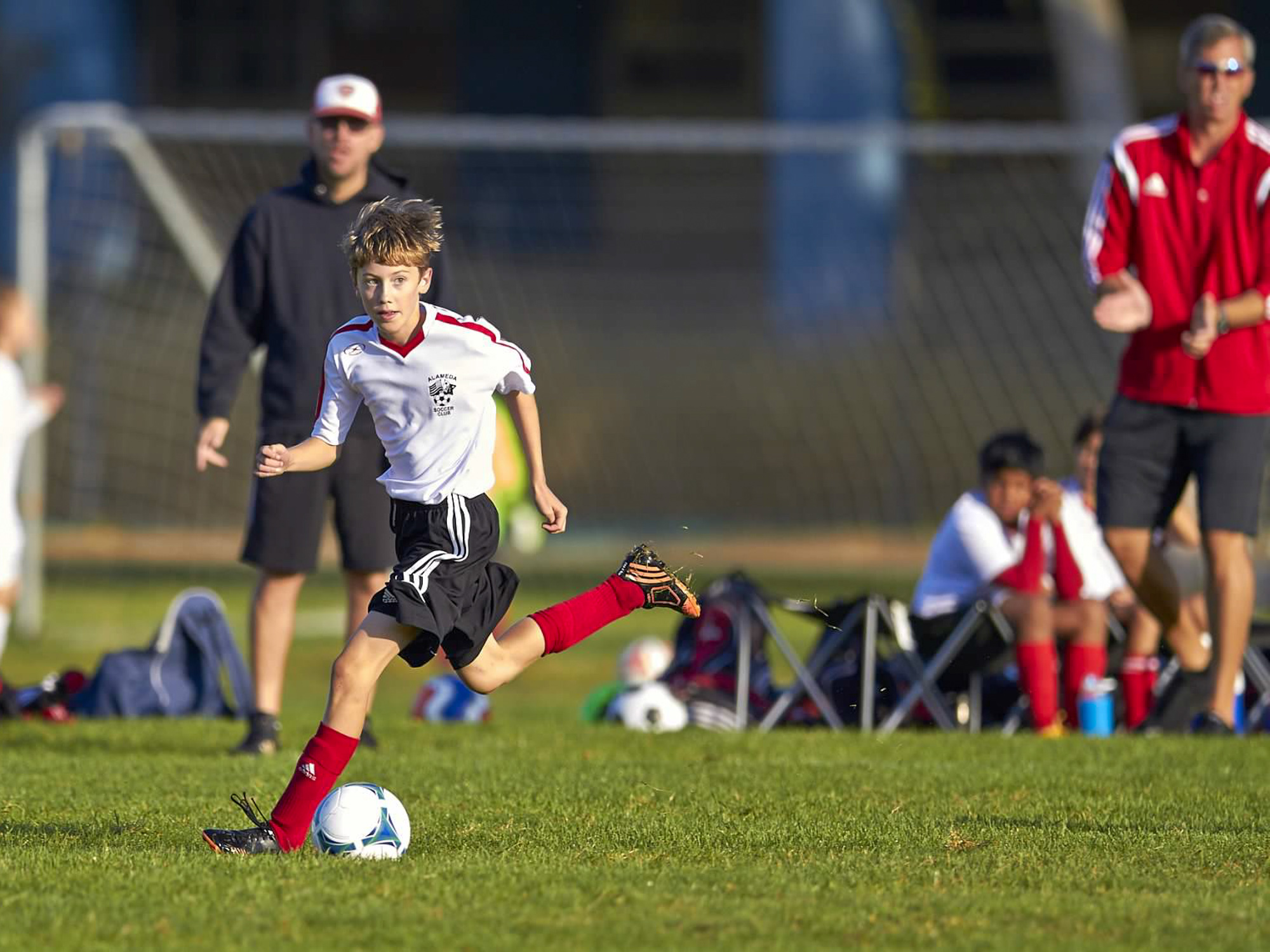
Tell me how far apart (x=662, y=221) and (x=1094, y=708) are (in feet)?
53.4

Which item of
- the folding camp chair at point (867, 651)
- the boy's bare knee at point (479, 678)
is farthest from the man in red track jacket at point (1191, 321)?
the boy's bare knee at point (479, 678)

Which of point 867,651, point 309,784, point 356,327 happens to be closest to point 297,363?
point 356,327

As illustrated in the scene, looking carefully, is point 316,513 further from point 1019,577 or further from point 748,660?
point 1019,577

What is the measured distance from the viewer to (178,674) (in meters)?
9.53

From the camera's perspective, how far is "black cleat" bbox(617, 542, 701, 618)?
233 inches

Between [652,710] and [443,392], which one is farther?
[652,710]

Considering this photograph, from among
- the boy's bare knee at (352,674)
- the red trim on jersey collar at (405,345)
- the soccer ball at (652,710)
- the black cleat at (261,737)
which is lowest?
the soccer ball at (652,710)

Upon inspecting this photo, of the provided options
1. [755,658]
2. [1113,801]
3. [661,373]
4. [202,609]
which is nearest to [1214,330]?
[1113,801]

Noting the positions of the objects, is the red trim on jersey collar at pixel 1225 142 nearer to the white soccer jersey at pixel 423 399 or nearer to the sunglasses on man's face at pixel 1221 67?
the sunglasses on man's face at pixel 1221 67

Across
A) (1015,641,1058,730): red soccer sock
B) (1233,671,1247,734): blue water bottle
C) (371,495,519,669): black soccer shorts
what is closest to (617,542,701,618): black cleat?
(371,495,519,669): black soccer shorts

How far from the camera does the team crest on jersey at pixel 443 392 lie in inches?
223

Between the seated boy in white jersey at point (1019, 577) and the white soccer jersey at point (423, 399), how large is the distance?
3778mm

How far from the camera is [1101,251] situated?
8.09m

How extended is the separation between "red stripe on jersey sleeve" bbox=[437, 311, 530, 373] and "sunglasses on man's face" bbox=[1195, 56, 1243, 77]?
347 centimetres
